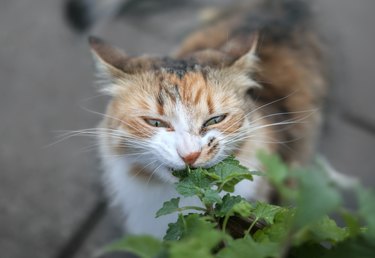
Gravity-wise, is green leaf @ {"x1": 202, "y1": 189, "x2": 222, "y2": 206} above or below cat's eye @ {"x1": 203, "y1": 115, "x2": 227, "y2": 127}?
below

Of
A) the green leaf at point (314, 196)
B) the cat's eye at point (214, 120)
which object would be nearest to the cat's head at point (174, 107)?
the cat's eye at point (214, 120)

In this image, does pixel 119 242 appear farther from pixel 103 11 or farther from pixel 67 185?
pixel 103 11

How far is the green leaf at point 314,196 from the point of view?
0.76 meters

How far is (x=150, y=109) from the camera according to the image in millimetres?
1538

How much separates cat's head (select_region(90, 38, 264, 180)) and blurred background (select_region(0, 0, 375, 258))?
0.77 metres

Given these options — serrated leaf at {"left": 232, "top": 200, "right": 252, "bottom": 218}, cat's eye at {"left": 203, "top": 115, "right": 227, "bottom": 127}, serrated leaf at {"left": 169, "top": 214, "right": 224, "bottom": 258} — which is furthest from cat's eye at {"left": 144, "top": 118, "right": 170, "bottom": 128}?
serrated leaf at {"left": 169, "top": 214, "right": 224, "bottom": 258}

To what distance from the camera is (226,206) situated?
1.12 m

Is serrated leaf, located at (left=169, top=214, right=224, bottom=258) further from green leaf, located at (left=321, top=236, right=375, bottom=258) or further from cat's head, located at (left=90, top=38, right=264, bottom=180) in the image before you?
cat's head, located at (left=90, top=38, right=264, bottom=180)

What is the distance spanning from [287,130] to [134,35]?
144cm

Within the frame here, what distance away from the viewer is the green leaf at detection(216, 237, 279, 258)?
0.92 m

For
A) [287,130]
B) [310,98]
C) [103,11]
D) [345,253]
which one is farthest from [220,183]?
[103,11]

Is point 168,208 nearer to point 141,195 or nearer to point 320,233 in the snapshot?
Answer: point 320,233

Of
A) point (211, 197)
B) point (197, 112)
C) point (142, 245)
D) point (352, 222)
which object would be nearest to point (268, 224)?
point (211, 197)

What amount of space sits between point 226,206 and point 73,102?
193 centimetres
